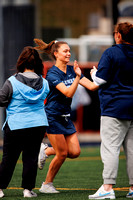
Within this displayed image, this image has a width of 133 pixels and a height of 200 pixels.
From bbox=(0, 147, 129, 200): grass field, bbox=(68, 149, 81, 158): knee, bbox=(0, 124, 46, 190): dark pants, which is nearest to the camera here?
bbox=(0, 124, 46, 190): dark pants

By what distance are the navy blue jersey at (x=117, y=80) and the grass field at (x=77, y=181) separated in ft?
3.37

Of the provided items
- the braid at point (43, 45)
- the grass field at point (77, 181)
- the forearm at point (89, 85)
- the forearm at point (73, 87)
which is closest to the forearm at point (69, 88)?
the forearm at point (73, 87)

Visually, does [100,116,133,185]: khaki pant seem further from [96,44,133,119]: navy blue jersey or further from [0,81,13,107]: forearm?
[0,81,13,107]: forearm

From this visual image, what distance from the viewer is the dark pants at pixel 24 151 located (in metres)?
6.68

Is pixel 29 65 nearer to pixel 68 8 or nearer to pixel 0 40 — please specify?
pixel 0 40

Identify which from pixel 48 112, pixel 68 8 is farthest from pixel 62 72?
pixel 68 8

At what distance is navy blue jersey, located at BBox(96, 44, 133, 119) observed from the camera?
6.41m

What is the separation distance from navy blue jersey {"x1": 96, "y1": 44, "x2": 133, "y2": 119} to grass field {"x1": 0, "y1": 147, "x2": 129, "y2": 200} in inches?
40.5

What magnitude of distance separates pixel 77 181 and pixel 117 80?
280 cm

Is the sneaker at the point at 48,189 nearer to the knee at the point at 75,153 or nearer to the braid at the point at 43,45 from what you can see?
the knee at the point at 75,153

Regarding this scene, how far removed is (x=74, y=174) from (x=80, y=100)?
1089cm

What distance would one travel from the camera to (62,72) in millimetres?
7359

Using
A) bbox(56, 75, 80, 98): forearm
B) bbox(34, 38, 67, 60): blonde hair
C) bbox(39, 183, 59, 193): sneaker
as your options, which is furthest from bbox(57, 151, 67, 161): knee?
bbox(34, 38, 67, 60): blonde hair

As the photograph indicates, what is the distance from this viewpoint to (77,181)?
347 inches
